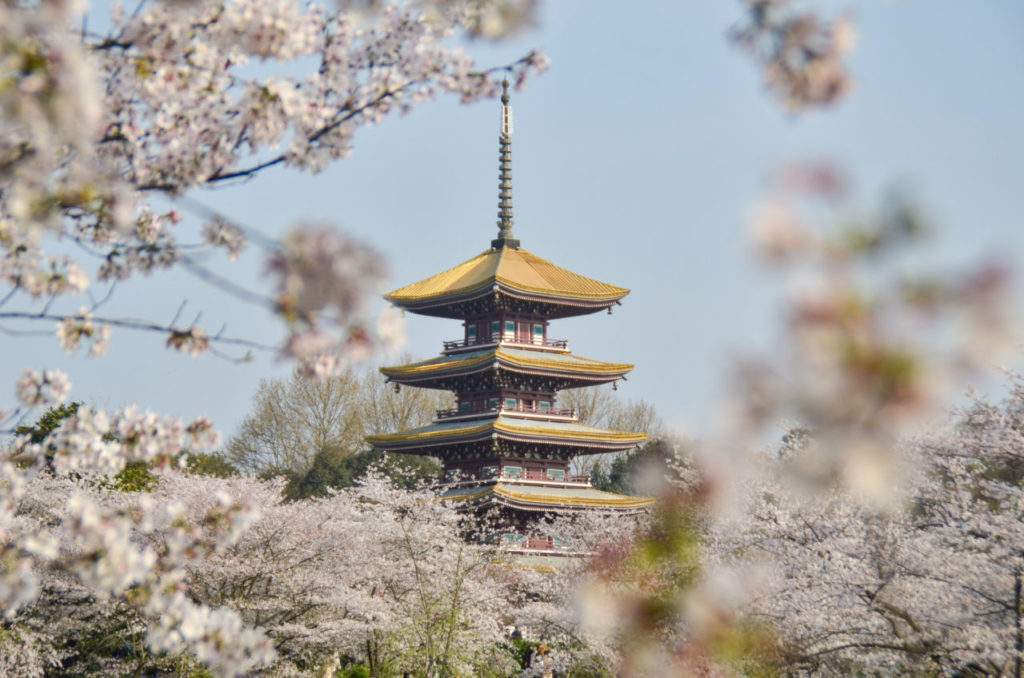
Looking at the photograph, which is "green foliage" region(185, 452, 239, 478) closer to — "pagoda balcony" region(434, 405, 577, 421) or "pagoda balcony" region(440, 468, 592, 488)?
"pagoda balcony" region(434, 405, 577, 421)

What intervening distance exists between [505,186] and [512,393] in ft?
26.4

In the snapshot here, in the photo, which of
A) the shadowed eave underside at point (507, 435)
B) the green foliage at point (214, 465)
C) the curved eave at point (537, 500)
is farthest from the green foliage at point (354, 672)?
the green foliage at point (214, 465)

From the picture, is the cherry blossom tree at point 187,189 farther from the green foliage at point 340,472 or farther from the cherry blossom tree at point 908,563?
the green foliage at point 340,472

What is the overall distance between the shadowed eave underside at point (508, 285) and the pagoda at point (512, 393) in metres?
0.04

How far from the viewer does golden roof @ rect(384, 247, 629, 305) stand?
29344mm

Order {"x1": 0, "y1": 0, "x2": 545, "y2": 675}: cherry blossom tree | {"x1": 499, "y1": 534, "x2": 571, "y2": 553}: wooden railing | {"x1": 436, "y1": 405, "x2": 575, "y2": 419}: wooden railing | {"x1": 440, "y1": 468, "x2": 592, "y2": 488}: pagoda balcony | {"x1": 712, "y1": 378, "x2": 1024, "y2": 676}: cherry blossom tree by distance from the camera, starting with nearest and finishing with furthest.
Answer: {"x1": 0, "y1": 0, "x2": 545, "y2": 675}: cherry blossom tree, {"x1": 712, "y1": 378, "x2": 1024, "y2": 676}: cherry blossom tree, {"x1": 499, "y1": 534, "x2": 571, "y2": 553}: wooden railing, {"x1": 440, "y1": 468, "x2": 592, "y2": 488}: pagoda balcony, {"x1": 436, "y1": 405, "x2": 575, "y2": 419}: wooden railing

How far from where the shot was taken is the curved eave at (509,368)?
28.2 m

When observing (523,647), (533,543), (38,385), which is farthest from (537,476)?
(38,385)

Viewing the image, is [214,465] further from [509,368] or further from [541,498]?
[541,498]

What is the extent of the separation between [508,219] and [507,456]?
8856 mm

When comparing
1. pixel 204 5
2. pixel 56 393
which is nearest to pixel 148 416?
pixel 56 393

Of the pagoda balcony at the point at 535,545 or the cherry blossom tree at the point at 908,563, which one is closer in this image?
the cherry blossom tree at the point at 908,563

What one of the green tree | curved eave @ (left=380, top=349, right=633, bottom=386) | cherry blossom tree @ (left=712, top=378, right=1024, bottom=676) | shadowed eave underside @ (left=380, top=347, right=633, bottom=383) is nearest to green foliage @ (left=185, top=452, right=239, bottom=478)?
the green tree

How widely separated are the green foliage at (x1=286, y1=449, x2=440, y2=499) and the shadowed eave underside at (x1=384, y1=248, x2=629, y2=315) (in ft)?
28.1
